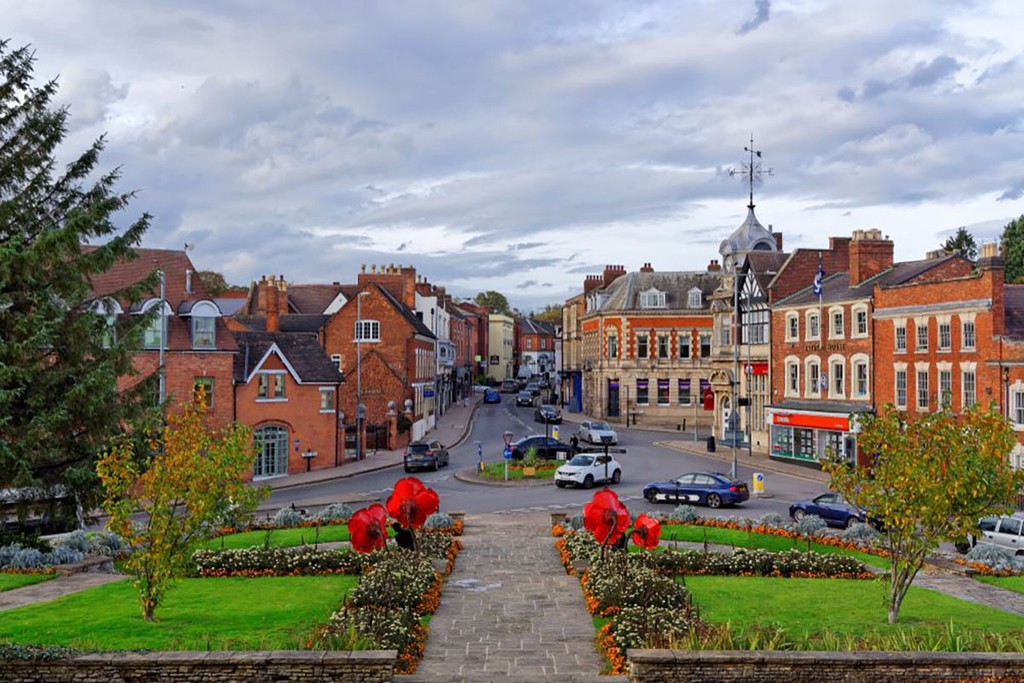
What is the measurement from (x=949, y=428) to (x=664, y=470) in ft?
101

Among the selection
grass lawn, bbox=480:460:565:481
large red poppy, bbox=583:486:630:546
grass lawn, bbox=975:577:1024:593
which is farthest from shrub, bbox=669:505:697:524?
grass lawn, bbox=480:460:565:481

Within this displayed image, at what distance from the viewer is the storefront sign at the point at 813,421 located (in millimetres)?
47406

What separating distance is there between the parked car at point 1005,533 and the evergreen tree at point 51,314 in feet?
77.7

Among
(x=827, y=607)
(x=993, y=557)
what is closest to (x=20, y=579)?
(x=827, y=607)

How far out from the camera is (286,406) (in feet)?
164

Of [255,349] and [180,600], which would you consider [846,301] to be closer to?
[255,349]

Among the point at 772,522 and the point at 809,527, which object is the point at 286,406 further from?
the point at 809,527

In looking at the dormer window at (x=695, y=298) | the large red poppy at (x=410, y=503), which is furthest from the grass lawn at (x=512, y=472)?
the dormer window at (x=695, y=298)

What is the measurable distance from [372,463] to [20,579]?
3069 centimetres

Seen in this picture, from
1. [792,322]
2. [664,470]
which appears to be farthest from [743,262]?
[664,470]

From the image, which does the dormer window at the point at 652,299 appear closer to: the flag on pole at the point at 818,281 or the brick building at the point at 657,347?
the brick building at the point at 657,347

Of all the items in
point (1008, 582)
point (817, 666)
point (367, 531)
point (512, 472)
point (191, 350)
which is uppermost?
point (191, 350)

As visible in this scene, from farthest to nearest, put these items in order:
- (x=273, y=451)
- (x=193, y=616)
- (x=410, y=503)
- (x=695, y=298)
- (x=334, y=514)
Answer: (x=695, y=298) < (x=273, y=451) < (x=334, y=514) < (x=410, y=503) < (x=193, y=616)

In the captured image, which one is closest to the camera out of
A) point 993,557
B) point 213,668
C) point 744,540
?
point 213,668
